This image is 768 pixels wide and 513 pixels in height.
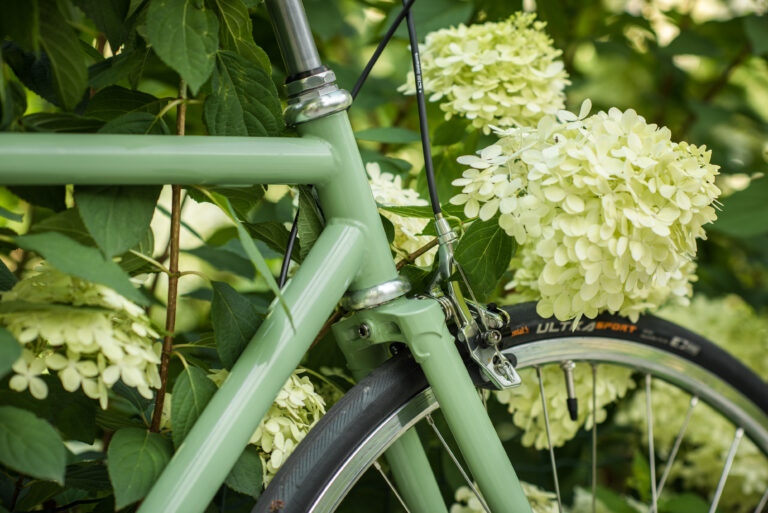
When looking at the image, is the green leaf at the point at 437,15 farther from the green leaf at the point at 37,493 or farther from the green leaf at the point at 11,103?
the green leaf at the point at 37,493

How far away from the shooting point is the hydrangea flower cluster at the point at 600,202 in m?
0.50

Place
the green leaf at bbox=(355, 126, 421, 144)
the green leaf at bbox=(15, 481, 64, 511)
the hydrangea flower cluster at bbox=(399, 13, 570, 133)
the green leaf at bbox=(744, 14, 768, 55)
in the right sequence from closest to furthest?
the green leaf at bbox=(15, 481, 64, 511) < the hydrangea flower cluster at bbox=(399, 13, 570, 133) < the green leaf at bbox=(355, 126, 421, 144) < the green leaf at bbox=(744, 14, 768, 55)

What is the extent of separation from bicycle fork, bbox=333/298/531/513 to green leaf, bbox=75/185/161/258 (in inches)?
7.7

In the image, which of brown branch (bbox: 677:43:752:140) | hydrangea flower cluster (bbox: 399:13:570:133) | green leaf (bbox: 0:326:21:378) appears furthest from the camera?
brown branch (bbox: 677:43:752:140)

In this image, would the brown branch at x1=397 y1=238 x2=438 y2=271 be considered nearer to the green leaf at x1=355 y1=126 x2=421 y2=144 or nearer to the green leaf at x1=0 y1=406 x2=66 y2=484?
the green leaf at x1=355 y1=126 x2=421 y2=144

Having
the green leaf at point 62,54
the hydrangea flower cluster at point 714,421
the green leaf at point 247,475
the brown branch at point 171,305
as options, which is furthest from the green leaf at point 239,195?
the hydrangea flower cluster at point 714,421

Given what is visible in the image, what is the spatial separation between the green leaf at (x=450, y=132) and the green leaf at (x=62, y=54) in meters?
0.46

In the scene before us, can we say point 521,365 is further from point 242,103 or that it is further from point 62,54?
point 62,54

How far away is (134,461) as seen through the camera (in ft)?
1.55

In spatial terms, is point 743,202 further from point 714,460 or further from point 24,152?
point 24,152

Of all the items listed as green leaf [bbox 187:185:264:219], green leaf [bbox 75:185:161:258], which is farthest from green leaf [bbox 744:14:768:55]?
green leaf [bbox 75:185:161:258]

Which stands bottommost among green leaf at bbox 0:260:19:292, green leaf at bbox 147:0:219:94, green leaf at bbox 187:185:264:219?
green leaf at bbox 0:260:19:292

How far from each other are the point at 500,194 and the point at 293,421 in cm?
27

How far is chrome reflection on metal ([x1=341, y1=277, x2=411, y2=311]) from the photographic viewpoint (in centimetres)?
52
